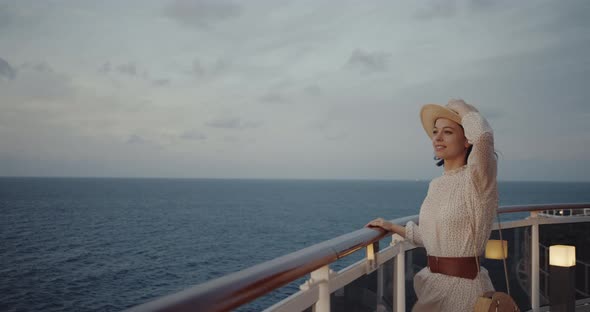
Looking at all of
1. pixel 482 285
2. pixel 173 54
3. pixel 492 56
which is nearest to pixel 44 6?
pixel 173 54

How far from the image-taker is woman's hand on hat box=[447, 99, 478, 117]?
68.8 inches

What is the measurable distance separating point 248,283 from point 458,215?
48.8 inches

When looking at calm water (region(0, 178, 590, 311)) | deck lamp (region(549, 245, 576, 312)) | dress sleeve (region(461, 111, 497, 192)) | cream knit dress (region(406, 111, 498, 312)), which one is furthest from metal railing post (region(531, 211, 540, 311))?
calm water (region(0, 178, 590, 311))

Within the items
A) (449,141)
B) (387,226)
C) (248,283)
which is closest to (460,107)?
(449,141)

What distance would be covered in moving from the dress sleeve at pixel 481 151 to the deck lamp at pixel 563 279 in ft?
6.82

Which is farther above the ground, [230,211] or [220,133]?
[220,133]

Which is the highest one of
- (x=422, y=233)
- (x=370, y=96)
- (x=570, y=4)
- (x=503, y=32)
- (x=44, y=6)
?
(x=44, y=6)

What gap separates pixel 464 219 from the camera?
5.68 feet

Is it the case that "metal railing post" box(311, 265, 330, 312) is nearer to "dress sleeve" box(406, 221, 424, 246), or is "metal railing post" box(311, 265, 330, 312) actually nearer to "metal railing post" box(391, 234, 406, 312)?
"dress sleeve" box(406, 221, 424, 246)

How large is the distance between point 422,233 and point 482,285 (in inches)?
12.8

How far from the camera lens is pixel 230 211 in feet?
263

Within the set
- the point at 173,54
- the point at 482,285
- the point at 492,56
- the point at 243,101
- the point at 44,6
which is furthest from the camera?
the point at 243,101

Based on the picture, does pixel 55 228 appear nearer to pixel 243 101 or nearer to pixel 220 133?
pixel 220 133

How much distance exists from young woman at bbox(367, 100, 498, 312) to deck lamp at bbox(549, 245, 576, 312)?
188 cm
